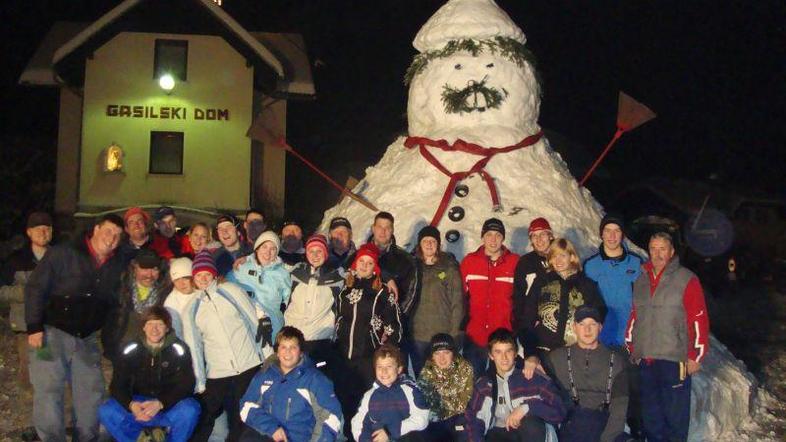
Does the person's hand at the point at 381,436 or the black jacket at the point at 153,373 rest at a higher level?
the black jacket at the point at 153,373

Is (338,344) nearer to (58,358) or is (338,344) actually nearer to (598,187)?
(58,358)

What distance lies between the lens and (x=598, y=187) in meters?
26.6

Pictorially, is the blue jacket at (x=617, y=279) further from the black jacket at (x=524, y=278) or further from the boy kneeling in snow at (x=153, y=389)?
the boy kneeling in snow at (x=153, y=389)

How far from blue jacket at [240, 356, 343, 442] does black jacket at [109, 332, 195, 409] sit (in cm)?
40

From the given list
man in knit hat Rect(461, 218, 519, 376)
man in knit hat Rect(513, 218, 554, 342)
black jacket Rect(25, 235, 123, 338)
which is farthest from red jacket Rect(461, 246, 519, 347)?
black jacket Rect(25, 235, 123, 338)

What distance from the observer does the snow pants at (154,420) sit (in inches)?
178

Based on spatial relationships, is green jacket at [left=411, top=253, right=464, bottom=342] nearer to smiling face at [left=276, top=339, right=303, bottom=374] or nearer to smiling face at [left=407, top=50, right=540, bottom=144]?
smiling face at [left=276, top=339, right=303, bottom=374]

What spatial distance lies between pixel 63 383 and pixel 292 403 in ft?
4.73

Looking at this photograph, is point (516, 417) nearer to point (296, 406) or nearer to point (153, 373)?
point (296, 406)

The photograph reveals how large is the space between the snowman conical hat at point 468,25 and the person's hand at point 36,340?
14.4ft

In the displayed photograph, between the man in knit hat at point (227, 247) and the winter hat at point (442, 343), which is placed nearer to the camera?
the winter hat at point (442, 343)

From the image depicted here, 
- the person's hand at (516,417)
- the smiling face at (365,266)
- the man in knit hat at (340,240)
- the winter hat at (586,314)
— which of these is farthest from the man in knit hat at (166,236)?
the winter hat at (586,314)

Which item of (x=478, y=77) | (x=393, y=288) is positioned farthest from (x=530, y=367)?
(x=478, y=77)

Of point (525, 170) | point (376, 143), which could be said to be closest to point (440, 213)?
point (525, 170)
